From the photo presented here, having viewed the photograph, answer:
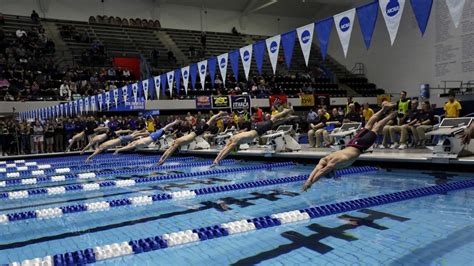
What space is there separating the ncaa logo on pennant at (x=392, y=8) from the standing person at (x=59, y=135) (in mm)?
12440

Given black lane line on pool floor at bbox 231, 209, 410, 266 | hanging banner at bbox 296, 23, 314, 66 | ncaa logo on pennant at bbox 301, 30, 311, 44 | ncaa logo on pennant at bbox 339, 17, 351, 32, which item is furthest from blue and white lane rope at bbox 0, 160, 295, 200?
black lane line on pool floor at bbox 231, 209, 410, 266

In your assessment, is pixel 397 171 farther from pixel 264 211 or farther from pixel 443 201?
pixel 264 211

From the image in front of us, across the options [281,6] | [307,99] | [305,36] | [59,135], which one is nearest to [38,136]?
[59,135]

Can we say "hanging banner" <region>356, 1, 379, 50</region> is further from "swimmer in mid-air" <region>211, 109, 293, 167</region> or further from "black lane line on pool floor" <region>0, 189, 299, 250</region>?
"black lane line on pool floor" <region>0, 189, 299, 250</region>

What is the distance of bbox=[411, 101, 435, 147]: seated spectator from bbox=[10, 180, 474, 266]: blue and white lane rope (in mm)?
3791

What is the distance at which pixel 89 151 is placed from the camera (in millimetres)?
14648

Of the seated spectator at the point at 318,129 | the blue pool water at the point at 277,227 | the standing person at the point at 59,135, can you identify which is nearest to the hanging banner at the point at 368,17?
the blue pool water at the point at 277,227

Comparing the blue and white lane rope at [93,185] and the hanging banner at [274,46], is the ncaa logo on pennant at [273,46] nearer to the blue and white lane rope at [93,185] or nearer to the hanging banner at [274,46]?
the hanging banner at [274,46]

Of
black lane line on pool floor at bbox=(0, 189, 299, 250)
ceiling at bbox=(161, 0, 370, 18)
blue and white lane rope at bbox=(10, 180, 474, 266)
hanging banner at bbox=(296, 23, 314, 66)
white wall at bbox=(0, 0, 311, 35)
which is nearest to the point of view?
blue and white lane rope at bbox=(10, 180, 474, 266)

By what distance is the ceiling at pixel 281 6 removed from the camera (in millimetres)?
24614

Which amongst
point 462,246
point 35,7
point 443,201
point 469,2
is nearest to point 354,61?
point 469,2

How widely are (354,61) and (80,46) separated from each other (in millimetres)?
15768

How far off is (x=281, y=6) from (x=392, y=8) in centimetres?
2189

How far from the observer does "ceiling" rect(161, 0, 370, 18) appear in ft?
80.8
